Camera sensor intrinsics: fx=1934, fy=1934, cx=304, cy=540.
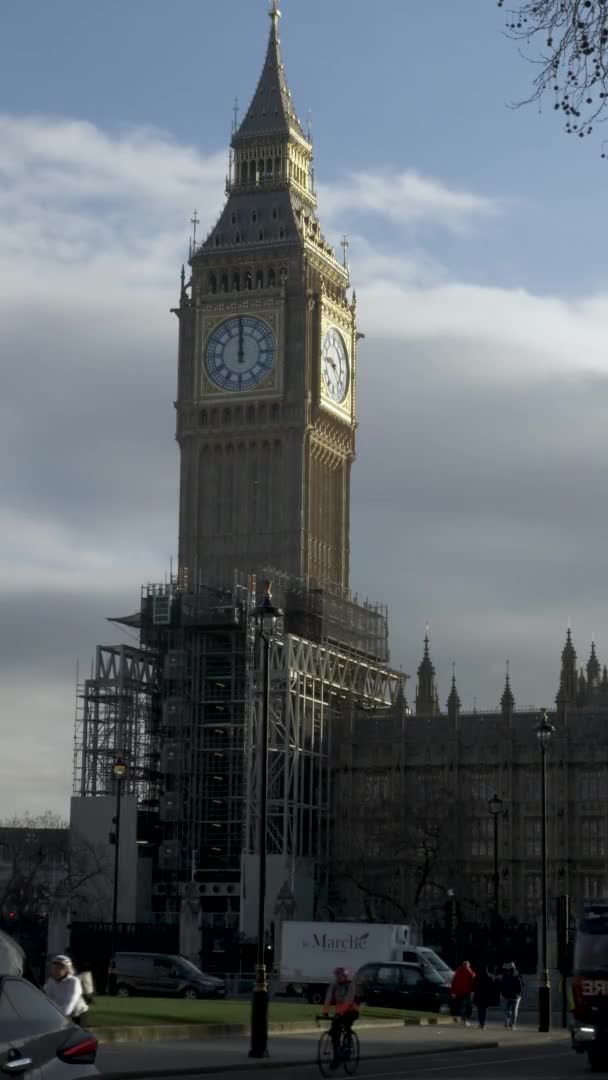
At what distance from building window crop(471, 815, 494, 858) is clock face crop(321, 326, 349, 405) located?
30984 millimetres

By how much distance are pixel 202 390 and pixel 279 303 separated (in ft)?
24.1

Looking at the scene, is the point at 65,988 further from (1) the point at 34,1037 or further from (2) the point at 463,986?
(2) the point at 463,986

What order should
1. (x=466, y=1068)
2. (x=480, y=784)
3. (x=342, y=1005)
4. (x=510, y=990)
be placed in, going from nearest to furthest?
(x=342, y=1005)
(x=466, y=1068)
(x=510, y=990)
(x=480, y=784)

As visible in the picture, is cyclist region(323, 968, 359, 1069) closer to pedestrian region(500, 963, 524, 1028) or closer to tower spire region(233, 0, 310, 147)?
pedestrian region(500, 963, 524, 1028)

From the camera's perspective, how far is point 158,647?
11481cm

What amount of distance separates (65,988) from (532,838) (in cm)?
8098

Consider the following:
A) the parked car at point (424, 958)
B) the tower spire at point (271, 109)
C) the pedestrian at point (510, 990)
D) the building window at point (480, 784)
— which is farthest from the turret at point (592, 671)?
the pedestrian at point (510, 990)

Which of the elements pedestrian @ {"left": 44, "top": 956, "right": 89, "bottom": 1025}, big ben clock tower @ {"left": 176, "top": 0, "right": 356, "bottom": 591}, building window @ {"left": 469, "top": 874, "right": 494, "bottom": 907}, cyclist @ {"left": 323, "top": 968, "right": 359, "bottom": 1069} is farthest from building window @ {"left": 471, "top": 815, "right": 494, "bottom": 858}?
pedestrian @ {"left": 44, "top": 956, "right": 89, "bottom": 1025}

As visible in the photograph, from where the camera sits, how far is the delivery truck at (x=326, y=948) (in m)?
69.3

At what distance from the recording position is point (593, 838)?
105188 millimetres

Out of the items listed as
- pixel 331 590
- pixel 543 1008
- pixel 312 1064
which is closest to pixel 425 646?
pixel 331 590

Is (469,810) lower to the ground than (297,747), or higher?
lower

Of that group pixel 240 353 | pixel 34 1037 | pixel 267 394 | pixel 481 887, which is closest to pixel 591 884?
pixel 481 887

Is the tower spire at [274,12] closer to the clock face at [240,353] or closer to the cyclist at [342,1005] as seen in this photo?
the clock face at [240,353]
